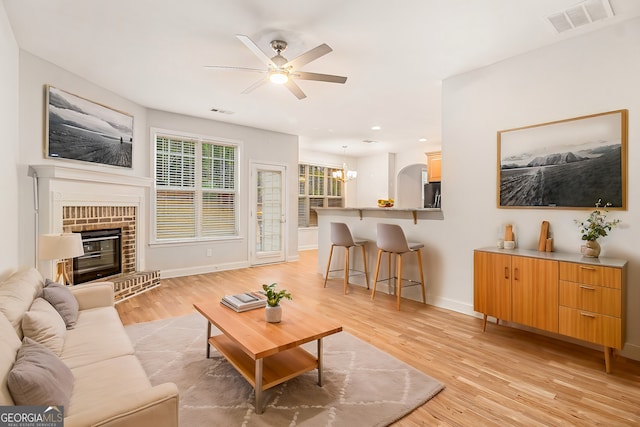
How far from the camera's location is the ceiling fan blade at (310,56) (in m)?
2.62

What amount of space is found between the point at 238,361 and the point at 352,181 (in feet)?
27.4

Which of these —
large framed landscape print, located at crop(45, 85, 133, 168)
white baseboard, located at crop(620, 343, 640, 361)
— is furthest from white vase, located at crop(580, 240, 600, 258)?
large framed landscape print, located at crop(45, 85, 133, 168)

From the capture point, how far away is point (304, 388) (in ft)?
7.26

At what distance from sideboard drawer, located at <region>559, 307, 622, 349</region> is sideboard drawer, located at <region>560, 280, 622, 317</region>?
0.04 metres

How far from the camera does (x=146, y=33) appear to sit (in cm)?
296

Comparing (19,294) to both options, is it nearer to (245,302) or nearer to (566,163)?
(245,302)

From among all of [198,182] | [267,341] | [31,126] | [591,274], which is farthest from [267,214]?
[591,274]

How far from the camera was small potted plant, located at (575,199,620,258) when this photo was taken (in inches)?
106

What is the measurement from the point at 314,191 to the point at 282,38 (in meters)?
6.40

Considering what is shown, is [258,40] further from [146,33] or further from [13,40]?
[13,40]

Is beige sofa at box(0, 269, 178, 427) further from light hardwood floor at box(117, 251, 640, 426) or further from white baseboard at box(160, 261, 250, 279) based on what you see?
white baseboard at box(160, 261, 250, 279)

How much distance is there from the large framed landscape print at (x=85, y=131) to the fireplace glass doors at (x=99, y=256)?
3.34 ft

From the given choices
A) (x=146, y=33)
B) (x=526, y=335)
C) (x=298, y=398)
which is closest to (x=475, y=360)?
(x=526, y=335)

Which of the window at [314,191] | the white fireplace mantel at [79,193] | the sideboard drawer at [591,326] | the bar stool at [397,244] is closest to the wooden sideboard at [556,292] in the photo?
the sideboard drawer at [591,326]
